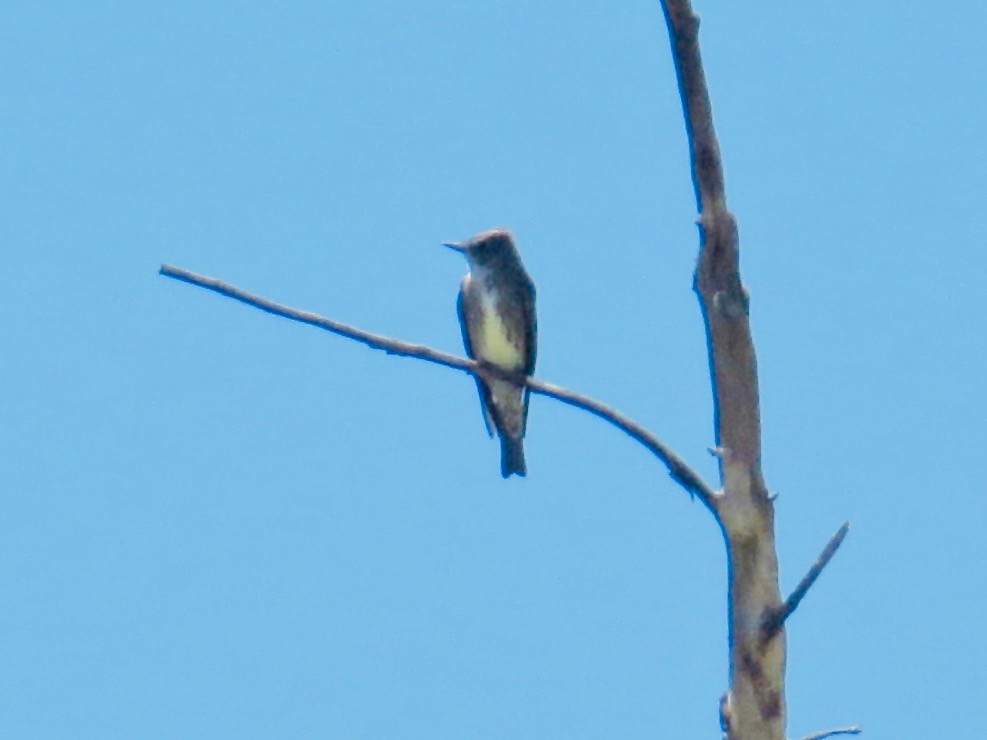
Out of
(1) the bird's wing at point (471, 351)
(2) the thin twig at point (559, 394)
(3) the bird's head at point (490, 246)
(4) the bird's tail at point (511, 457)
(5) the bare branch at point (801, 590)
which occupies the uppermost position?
(3) the bird's head at point (490, 246)

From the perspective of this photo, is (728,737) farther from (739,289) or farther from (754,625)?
(739,289)

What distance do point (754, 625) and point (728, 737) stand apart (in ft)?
1.08

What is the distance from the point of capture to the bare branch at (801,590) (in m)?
5.00

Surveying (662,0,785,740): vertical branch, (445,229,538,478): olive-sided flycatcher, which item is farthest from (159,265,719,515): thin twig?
(445,229,538,478): olive-sided flycatcher

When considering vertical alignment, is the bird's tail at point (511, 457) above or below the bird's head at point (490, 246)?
below

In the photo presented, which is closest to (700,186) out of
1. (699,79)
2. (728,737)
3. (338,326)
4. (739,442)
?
(699,79)

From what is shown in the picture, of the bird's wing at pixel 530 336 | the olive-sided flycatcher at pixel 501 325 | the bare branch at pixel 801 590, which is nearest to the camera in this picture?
the bare branch at pixel 801 590

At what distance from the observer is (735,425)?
521cm

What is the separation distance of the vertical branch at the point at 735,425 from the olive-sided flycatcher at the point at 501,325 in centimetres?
459

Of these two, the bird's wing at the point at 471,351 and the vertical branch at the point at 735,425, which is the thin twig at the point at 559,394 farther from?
the bird's wing at the point at 471,351

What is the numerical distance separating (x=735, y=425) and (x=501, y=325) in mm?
4674

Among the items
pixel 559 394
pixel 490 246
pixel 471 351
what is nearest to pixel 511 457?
pixel 471 351

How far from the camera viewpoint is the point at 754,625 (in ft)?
16.8

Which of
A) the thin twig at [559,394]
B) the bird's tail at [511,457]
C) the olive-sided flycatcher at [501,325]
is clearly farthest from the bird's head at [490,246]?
the thin twig at [559,394]
